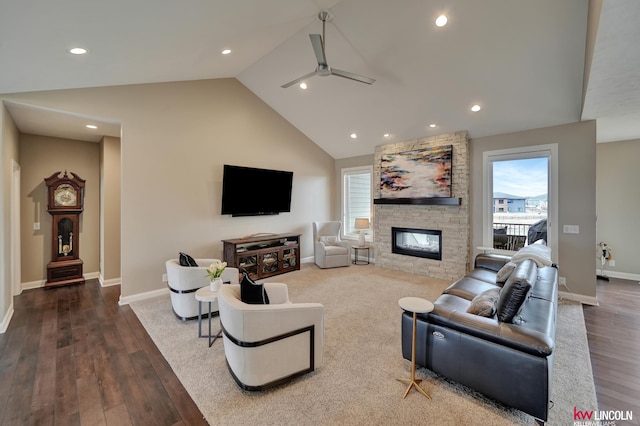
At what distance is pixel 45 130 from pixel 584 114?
858 cm

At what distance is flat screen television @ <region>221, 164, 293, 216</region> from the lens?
5.35 meters

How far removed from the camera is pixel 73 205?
514 centimetres

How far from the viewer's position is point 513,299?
6.74ft

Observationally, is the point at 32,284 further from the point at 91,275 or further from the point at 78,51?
the point at 78,51

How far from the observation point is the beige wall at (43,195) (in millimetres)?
4812

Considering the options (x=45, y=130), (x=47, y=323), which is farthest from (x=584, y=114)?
(x=45, y=130)

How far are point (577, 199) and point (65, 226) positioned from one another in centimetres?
897

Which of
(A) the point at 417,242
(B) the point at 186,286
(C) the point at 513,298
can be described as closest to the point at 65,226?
(B) the point at 186,286

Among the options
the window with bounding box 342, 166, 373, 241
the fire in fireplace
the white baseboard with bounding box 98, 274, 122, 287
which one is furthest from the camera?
the window with bounding box 342, 166, 373, 241

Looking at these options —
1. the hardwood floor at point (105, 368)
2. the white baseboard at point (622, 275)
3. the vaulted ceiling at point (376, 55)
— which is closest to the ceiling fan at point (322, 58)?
the vaulted ceiling at point (376, 55)

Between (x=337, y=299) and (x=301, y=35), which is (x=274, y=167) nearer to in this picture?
(x=301, y=35)

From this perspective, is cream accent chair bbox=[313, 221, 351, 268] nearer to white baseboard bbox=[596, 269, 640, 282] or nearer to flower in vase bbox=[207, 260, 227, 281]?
flower in vase bbox=[207, 260, 227, 281]

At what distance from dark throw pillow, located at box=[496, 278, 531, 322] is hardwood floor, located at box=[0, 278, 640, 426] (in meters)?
1.01

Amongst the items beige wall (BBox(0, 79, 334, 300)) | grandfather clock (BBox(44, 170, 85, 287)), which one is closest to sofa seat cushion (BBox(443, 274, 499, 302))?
beige wall (BBox(0, 79, 334, 300))
